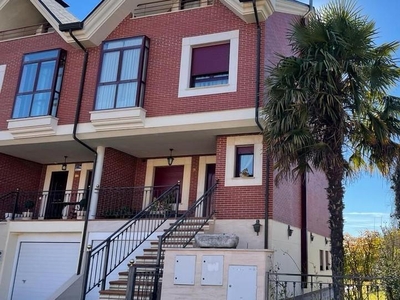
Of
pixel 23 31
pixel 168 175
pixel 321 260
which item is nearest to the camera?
pixel 168 175

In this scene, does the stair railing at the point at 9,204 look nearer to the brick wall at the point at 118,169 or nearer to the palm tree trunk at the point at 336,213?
the brick wall at the point at 118,169

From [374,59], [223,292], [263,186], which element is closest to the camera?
[223,292]

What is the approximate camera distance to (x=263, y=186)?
41.0 feet

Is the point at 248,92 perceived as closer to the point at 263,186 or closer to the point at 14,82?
the point at 263,186

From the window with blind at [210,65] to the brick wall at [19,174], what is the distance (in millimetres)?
8817

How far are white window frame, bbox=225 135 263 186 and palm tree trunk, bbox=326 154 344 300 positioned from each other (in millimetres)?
2742

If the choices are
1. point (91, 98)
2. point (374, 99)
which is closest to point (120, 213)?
point (91, 98)

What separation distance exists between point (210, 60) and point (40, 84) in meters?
6.49

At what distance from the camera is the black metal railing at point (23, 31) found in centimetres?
1836

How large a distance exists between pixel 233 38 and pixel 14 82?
878 cm

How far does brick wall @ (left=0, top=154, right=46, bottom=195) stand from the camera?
57.1 ft

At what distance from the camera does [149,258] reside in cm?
1143

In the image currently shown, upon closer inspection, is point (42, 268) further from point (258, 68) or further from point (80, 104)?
point (258, 68)

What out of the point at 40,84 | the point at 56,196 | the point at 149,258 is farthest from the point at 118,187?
the point at 149,258
